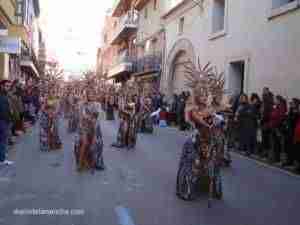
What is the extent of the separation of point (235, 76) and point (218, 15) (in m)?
3.81

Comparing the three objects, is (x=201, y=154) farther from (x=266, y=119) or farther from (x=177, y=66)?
(x=177, y=66)

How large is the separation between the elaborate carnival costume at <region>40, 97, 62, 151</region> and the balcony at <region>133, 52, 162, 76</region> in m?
19.0

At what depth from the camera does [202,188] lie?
751 cm

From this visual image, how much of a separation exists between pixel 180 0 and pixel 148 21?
9473 millimetres

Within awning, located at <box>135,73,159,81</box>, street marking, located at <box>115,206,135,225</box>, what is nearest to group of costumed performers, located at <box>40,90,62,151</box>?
street marking, located at <box>115,206,135,225</box>

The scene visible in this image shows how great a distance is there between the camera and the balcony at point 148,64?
32.3 meters

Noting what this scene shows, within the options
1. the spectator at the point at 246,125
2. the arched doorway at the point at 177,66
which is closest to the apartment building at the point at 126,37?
the arched doorway at the point at 177,66

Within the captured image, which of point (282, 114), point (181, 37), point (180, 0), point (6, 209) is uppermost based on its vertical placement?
point (180, 0)

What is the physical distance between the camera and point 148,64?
34.7 m

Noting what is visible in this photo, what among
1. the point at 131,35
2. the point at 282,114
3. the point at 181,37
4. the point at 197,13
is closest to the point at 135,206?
the point at 282,114

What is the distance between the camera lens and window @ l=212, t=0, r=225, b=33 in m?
21.9

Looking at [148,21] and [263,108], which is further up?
[148,21]

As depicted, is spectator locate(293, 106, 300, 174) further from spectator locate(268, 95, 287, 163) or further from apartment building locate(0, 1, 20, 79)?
apartment building locate(0, 1, 20, 79)

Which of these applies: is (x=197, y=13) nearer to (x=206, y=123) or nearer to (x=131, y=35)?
(x=206, y=123)
